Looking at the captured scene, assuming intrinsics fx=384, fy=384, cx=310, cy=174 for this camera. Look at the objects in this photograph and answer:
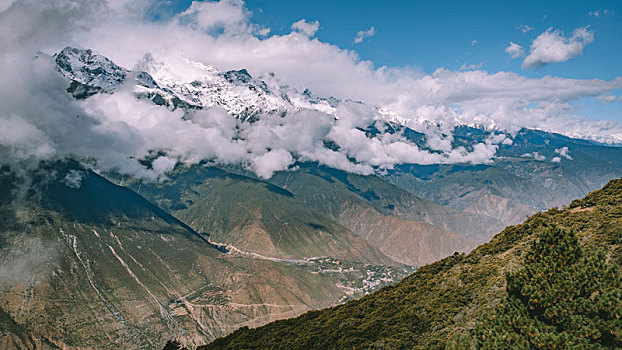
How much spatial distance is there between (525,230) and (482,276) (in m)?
18.2

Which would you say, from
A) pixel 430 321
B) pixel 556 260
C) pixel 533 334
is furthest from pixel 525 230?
pixel 533 334

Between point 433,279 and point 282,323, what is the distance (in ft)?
134

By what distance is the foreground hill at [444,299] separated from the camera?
4909 centimetres

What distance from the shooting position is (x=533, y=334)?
28766 mm

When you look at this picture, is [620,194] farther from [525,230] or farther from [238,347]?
[238,347]

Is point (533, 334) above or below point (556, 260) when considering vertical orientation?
below

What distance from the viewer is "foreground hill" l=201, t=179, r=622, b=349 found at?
161ft

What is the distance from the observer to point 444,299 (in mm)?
62375

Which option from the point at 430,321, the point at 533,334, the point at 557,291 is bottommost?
the point at 430,321

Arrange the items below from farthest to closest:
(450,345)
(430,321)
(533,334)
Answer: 1. (430,321)
2. (450,345)
3. (533,334)

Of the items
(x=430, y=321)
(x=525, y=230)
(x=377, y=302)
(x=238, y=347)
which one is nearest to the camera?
(x=430, y=321)

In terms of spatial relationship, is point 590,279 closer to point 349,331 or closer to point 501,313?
point 501,313

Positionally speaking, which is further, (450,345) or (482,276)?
(482,276)

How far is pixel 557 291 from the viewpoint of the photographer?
30.6 meters
